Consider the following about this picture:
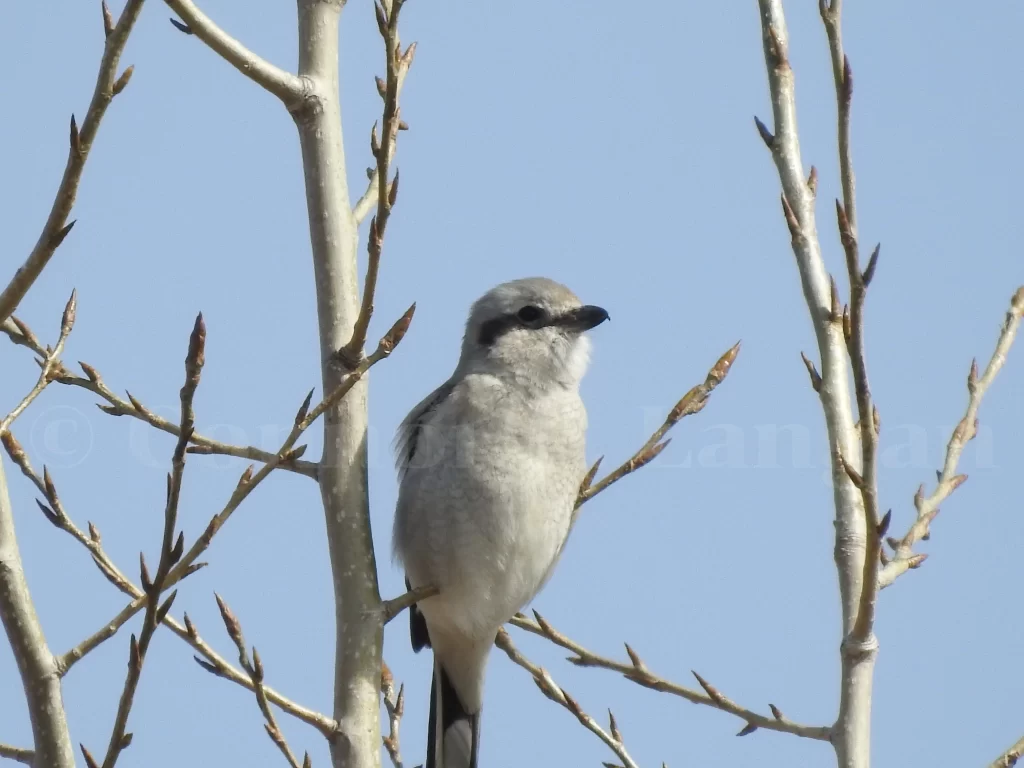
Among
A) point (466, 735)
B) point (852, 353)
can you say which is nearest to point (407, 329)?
point (852, 353)

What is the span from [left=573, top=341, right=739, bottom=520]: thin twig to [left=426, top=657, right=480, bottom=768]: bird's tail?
123 centimetres

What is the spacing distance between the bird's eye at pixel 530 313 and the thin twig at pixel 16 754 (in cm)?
231

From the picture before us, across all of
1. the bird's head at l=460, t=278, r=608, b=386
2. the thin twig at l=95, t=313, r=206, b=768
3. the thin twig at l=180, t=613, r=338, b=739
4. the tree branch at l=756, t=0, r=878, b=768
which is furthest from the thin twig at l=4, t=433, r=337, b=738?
the bird's head at l=460, t=278, r=608, b=386

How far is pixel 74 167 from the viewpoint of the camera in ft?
6.05

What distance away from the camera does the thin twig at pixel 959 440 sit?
105 inches

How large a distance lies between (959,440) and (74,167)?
6.36 ft

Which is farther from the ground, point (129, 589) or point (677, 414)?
point (677, 414)

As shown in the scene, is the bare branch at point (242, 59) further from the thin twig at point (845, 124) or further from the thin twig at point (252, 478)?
the thin twig at point (845, 124)

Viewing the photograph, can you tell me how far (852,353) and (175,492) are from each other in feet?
3.51

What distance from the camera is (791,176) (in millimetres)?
2738

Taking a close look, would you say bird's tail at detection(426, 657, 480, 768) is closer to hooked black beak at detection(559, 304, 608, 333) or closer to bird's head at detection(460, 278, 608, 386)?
bird's head at detection(460, 278, 608, 386)

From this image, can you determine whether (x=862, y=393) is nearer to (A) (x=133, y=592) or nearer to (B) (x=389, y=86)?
(B) (x=389, y=86)

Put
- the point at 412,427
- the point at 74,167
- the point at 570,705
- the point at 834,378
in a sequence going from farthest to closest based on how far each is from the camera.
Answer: the point at 412,427
the point at 570,705
the point at 834,378
the point at 74,167

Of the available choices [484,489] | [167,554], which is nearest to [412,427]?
[484,489]
